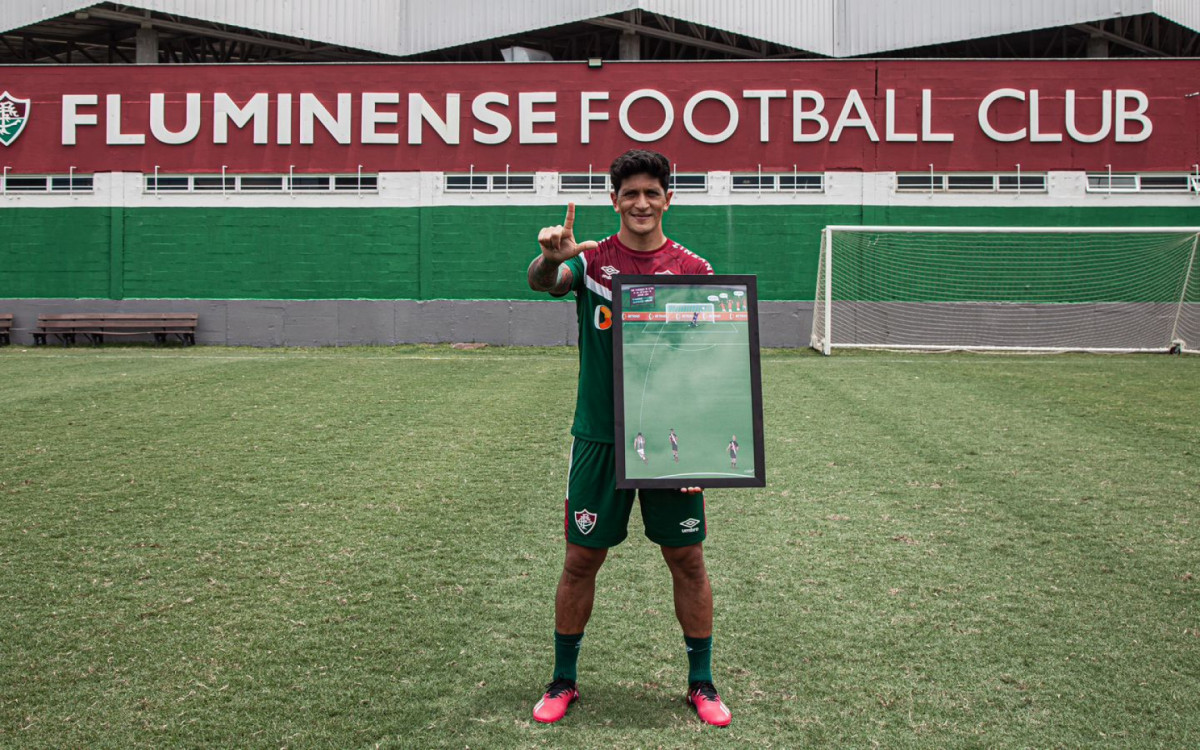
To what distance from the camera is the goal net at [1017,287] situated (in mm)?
18328

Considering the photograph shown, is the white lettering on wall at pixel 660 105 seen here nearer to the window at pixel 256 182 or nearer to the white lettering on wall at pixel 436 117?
the white lettering on wall at pixel 436 117

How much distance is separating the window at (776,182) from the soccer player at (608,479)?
16904 mm

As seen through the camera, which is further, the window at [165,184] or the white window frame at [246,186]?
the window at [165,184]

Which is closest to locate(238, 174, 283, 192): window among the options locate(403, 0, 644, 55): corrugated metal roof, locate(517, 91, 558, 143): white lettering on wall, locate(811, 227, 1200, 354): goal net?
locate(403, 0, 644, 55): corrugated metal roof

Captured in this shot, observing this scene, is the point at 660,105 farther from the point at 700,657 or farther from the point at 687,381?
the point at 700,657

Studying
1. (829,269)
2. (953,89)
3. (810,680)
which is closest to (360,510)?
(810,680)

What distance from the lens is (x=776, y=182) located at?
1952cm

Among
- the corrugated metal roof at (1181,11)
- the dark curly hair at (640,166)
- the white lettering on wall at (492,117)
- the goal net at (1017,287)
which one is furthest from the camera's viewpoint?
the corrugated metal roof at (1181,11)

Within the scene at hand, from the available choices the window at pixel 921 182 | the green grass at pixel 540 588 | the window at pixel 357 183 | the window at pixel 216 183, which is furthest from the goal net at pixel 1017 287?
the window at pixel 216 183

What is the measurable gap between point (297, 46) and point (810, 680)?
905 inches

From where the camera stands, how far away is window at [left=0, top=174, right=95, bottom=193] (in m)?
19.9

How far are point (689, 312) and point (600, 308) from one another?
298 mm

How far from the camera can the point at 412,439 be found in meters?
7.87

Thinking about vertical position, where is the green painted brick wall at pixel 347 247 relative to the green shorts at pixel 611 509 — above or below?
above
